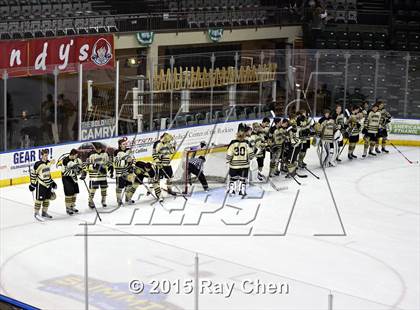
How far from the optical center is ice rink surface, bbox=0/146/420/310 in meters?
7.36

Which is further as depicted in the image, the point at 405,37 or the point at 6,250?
the point at 405,37

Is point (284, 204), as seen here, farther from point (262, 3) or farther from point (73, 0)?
point (262, 3)

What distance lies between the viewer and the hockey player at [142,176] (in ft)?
45.4

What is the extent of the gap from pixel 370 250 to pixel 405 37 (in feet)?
45.1

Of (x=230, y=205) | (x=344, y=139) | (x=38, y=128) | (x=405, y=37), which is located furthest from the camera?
(x=405, y=37)

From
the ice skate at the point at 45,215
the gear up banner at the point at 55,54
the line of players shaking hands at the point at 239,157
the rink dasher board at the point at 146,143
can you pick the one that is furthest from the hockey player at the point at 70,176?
the gear up banner at the point at 55,54

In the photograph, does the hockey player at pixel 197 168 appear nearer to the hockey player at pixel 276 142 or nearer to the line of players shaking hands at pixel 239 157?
the line of players shaking hands at pixel 239 157

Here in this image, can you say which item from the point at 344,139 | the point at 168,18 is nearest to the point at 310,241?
the point at 344,139

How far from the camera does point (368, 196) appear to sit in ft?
49.8

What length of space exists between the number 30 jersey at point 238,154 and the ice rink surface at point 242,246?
1.76 ft

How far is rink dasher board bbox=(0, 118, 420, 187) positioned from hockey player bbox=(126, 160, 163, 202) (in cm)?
221

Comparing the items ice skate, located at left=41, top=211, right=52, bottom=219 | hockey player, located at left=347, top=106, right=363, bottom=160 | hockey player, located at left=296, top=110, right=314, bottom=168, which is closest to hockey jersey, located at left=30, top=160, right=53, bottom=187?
ice skate, located at left=41, top=211, right=52, bottom=219

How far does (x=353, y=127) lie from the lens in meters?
17.7

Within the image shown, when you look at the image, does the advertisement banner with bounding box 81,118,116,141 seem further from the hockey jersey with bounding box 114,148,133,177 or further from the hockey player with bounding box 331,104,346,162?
the hockey player with bounding box 331,104,346,162
